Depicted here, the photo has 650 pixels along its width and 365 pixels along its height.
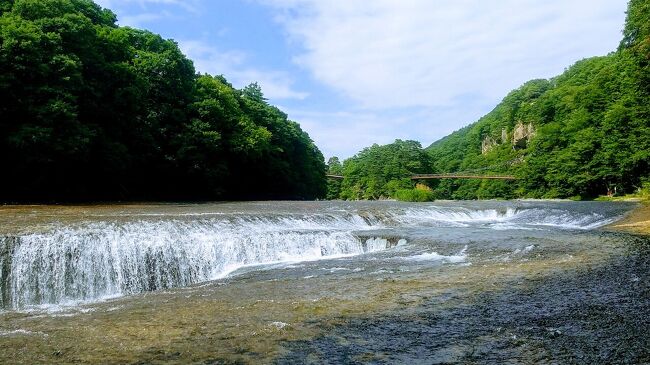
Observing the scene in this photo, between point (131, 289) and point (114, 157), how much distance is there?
20.9 metres

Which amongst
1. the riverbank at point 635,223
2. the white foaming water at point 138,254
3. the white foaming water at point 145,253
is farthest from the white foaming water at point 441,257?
the riverbank at point 635,223

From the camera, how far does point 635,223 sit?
18.8 meters

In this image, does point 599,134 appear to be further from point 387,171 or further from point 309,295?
point 387,171

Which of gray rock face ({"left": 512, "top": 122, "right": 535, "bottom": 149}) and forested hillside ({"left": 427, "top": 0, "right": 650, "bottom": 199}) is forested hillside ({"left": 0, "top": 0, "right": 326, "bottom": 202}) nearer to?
forested hillside ({"left": 427, "top": 0, "right": 650, "bottom": 199})

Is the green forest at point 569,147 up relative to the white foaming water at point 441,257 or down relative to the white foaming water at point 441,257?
up

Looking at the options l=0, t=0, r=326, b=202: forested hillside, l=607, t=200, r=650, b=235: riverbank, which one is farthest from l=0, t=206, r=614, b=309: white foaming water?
l=0, t=0, r=326, b=202: forested hillside

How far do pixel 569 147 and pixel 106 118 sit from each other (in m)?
51.0

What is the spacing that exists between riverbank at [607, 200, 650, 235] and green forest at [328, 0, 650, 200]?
11.8 metres

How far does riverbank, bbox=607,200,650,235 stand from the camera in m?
16.4

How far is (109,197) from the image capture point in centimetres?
3089

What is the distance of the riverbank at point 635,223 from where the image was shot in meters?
16.4

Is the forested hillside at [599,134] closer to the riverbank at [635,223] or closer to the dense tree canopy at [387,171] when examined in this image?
the riverbank at [635,223]

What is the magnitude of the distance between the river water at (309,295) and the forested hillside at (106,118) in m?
11.9

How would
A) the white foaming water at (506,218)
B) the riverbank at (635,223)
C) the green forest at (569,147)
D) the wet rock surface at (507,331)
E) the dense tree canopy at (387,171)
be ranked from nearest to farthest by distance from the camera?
the wet rock surface at (507,331), the riverbank at (635,223), the white foaming water at (506,218), the green forest at (569,147), the dense tree canopy at (387,171)
